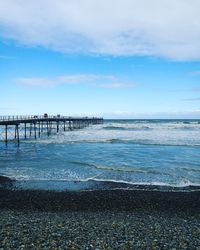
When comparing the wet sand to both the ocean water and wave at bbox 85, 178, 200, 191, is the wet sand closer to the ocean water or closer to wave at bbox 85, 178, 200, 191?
wave at bbox 85, 178, 200, 191

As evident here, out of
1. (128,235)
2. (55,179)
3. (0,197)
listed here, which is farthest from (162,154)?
(128,235)

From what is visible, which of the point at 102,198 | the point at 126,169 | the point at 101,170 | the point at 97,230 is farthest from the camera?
the point at 126,169

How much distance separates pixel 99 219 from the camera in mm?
10094

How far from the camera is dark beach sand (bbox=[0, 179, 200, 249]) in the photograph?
25.8 feet

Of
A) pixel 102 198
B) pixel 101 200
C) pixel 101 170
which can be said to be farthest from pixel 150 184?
pixel 101 170

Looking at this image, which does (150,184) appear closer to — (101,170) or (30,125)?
(101,170)

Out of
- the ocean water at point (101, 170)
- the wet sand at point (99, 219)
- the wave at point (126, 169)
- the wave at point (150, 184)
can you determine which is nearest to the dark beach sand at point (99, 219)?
the wet sand at point (99, 219)

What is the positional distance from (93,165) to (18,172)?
546cm

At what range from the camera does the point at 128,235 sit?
8.44 m

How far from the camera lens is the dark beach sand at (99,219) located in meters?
7.88

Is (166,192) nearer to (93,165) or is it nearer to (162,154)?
(93,165)

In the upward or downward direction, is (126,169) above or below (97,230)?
below

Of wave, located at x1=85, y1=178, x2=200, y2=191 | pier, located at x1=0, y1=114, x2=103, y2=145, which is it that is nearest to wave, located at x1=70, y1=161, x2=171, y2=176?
wave, located at x1=85, y1=178, x2=200, y2=191

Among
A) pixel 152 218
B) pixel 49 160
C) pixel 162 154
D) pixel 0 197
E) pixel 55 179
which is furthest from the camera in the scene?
pixel 162 154
